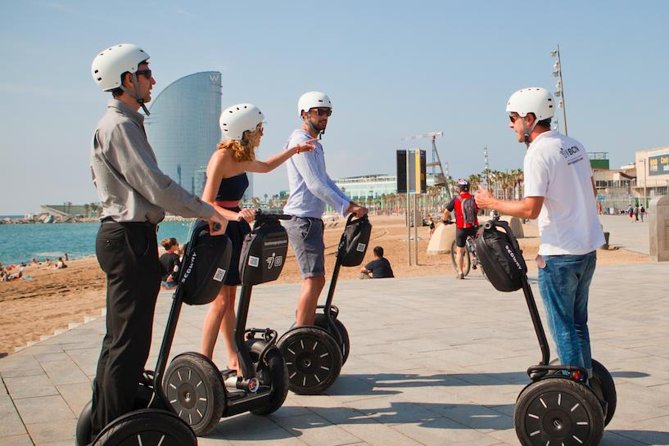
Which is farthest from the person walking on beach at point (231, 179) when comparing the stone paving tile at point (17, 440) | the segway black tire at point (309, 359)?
the stone paving tile at point (17, 440)

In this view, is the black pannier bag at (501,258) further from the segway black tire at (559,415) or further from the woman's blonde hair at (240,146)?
the woman's blonde hair at (240,146)

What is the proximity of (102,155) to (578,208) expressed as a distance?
244cm

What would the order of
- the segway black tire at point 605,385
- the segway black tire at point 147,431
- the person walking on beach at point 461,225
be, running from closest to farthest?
the segway black tire at point 147,431 < the segway black tire at point 605,385 < the person walking on beach at point 461,225

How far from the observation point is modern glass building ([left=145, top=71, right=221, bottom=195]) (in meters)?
111

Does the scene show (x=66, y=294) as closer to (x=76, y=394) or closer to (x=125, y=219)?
(x=76, y=394)

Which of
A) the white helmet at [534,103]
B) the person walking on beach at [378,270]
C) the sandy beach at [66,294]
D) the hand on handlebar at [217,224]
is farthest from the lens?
the person walking on beach at [378,270]

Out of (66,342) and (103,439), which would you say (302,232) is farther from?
(66,342)

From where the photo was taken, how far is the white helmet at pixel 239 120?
429 centimetres

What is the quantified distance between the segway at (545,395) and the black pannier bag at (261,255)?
1251 millimetres

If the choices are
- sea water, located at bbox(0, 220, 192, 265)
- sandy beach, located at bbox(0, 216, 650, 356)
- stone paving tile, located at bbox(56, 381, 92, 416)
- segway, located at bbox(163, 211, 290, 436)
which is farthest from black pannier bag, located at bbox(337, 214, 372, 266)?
sea water, located at bbox(0, 220, 192, 265)

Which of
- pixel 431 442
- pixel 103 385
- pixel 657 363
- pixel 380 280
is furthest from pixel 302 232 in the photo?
pixel 380 280

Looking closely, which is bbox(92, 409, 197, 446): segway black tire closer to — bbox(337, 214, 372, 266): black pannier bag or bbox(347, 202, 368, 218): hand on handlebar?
bbox(337, 214, 372, 266): black pannier bag

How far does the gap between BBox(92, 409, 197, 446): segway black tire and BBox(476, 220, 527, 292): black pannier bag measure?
5.79ft

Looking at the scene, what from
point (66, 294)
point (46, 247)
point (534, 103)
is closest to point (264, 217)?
point (534, 103)
